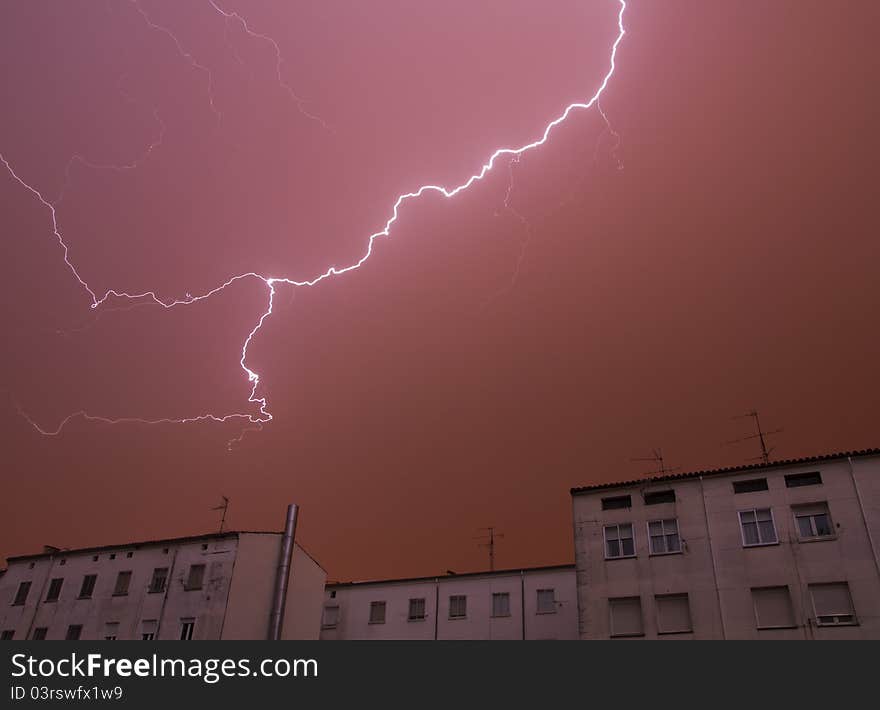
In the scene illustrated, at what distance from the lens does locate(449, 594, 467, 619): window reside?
40156mm

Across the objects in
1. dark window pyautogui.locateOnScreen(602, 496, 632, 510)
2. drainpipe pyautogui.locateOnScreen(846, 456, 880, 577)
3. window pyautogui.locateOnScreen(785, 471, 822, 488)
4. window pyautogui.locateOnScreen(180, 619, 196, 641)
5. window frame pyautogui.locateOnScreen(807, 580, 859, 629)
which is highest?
dark window pyautogui.locateOnScreen(602, 496, 632, 510)

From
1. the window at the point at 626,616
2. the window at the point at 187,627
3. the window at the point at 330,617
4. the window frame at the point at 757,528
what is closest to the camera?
the window frame at the point at 757,528

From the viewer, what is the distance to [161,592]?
121 ft

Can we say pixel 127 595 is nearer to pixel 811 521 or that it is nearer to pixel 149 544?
pixel 149 544

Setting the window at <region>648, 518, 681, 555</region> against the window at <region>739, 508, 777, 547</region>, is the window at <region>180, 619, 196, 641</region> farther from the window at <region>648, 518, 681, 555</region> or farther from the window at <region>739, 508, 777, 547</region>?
the window at <region>739, 508, 777, 547</region>

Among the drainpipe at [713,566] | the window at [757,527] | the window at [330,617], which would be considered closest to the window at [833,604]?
the window at [757,527]

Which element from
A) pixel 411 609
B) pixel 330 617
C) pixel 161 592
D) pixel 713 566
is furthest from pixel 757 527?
pixel 161 592

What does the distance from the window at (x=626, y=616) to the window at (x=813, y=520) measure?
702cm

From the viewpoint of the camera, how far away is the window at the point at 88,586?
38534 millimetres

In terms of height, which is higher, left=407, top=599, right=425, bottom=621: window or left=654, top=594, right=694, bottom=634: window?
left=407, top=599, right=425, bottom=621: window

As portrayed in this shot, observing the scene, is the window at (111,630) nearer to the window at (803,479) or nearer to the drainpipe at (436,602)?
the drainpipe at (436,602)

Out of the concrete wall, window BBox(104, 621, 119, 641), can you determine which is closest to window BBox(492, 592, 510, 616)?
the concrete wall

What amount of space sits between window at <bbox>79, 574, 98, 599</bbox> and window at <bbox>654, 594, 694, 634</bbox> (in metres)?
29.9
